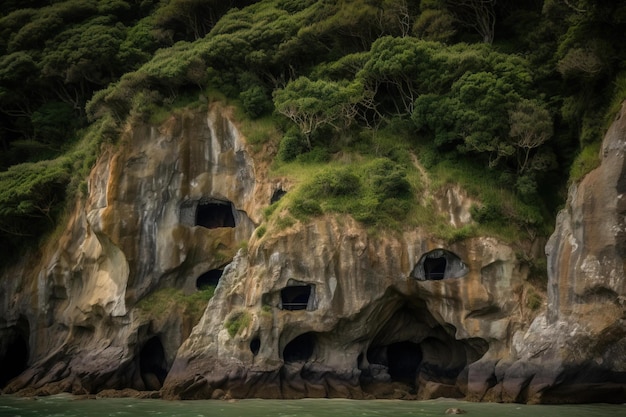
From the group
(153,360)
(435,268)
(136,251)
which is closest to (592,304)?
(435,268)

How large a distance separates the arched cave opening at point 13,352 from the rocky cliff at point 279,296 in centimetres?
15

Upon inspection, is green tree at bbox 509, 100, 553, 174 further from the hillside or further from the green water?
the green water

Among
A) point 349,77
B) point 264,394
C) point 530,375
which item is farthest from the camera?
point 349,77

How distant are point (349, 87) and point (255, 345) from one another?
13.1 meters

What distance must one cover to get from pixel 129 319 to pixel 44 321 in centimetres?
630

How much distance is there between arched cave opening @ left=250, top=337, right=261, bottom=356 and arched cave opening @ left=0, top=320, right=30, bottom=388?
49.1 ft

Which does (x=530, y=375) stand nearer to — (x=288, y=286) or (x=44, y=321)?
(x=288, y=286)

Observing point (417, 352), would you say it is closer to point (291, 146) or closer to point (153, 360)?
point (291, 146)

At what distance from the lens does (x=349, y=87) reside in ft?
115

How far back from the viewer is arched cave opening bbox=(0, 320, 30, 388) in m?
39.9

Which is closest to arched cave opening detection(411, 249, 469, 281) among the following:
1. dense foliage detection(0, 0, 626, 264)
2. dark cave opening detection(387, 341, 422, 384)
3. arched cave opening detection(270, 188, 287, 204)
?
dense foliage detection(0, 0, 626, 264)

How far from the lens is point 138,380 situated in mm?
34719

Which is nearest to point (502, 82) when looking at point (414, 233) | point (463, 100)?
point (463, 100)

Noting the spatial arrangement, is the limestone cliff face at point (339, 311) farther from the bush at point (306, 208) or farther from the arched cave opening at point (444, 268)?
the bush at point (306, 208)
